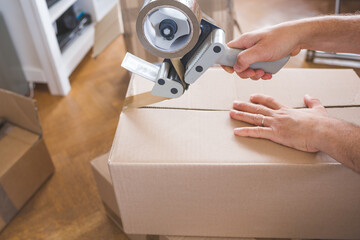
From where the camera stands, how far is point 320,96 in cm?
83

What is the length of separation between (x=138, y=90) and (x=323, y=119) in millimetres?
446

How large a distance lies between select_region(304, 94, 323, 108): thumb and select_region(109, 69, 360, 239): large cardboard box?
0.09ft

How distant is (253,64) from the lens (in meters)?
0.71

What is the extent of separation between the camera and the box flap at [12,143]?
114cm

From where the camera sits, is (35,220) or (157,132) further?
(35,220)

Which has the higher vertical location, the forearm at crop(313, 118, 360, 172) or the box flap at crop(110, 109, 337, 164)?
the forearm at crop(313, 118, 360, 172)

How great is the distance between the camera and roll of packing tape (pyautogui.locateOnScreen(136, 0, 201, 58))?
0.52 meters

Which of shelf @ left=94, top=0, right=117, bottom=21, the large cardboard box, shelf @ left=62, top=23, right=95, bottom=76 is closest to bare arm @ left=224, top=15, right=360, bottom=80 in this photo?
the large cardboard box

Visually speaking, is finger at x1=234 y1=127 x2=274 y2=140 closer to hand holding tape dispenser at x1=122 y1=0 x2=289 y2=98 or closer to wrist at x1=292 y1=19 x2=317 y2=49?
hand holding tape dispenser at x1=122 y1=0 x2=289 y2=98

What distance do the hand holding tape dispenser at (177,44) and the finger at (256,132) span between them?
5.0 inches

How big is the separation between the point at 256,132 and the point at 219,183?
14cm

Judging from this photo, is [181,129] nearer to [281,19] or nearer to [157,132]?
A: [157,132]

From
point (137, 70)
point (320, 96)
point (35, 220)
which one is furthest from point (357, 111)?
point (35, 220)

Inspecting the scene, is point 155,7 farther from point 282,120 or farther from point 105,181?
point 105,181
